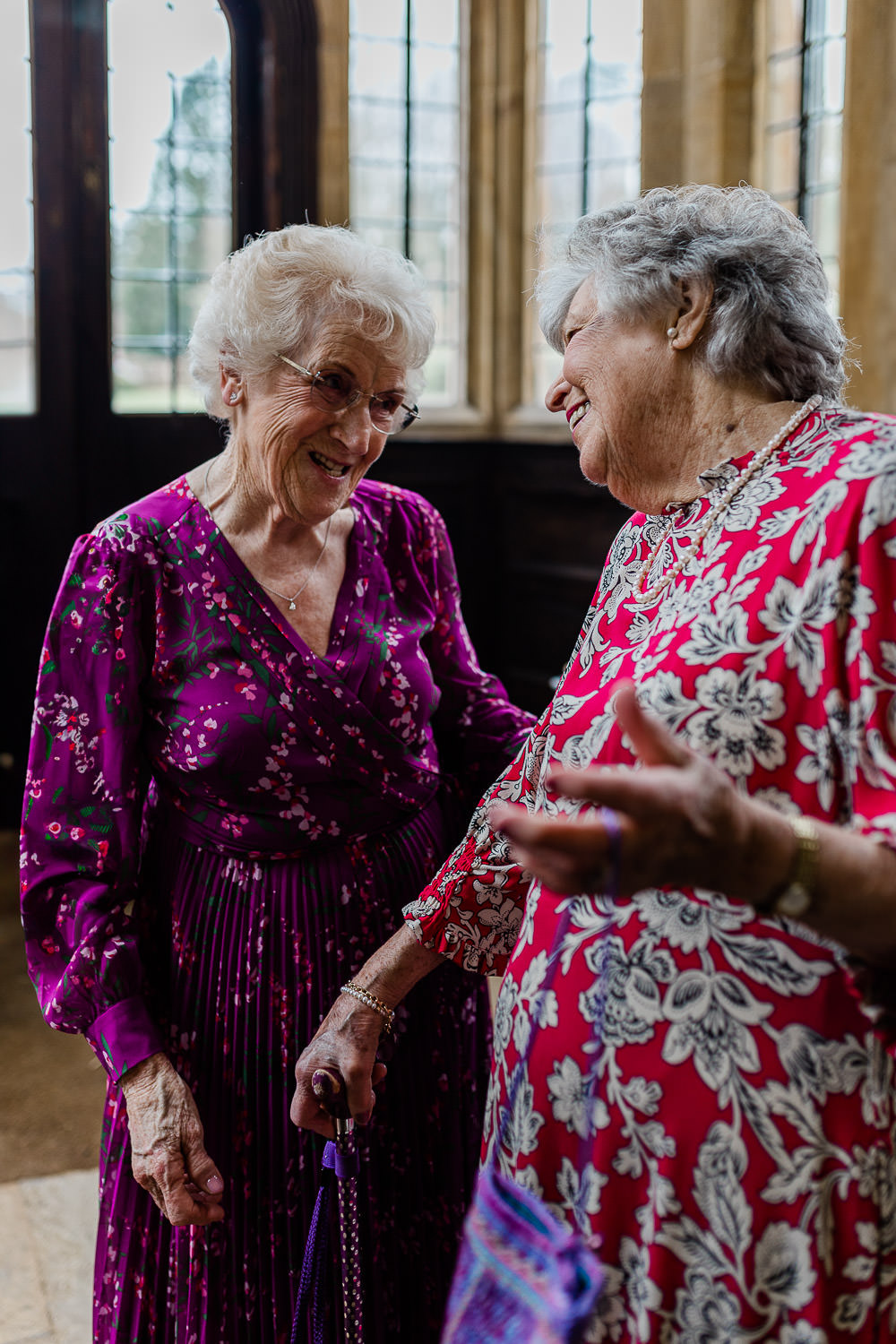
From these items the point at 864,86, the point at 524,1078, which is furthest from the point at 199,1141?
the point at 864,86

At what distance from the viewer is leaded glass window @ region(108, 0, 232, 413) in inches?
203

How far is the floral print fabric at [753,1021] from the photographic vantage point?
961 mm

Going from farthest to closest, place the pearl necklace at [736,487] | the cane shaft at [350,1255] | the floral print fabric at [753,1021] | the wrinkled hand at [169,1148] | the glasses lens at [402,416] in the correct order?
the glasses lens at [402,416]
the cane shaft at [350,1255]
the wrinkled hand at [169,1148]
the pearl necklace at [736,487]
the floral print fabric at [753,1021]

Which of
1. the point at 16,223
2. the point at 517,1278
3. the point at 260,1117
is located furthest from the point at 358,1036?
the point at 16,223

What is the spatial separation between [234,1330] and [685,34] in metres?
4.61

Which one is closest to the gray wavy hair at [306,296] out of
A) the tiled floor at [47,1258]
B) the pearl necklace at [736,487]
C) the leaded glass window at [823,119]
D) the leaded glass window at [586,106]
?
the pearl necklace at [736,487]

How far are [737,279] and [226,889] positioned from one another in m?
0.94

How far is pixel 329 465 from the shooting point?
1609 millimetres

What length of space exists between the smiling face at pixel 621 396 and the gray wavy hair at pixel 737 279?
27 mm

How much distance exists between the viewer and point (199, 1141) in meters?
1.43

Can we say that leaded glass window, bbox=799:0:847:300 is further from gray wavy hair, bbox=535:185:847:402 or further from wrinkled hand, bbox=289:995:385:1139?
wrinkled hand, bbox=289:995:385:1139

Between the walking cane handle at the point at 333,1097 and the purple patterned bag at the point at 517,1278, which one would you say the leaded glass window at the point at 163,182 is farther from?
the purple patterned bag at the point at 517,1278

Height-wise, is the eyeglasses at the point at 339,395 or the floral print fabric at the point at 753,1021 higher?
the eyeglasses at the point at 339,395

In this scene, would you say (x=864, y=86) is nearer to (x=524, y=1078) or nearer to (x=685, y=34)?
(x=685, y=34)
